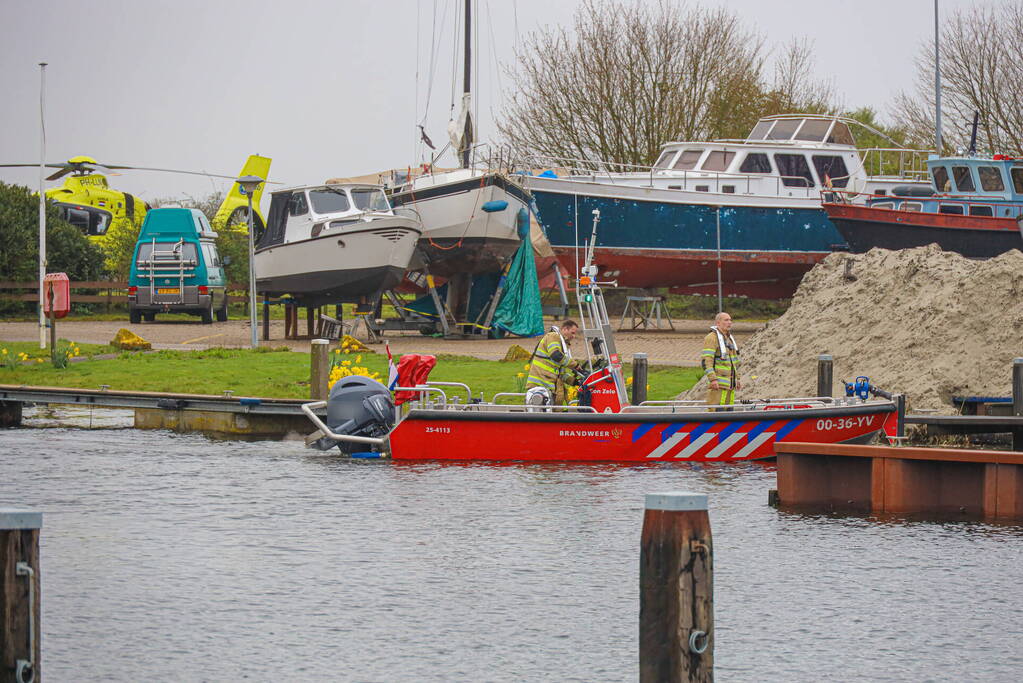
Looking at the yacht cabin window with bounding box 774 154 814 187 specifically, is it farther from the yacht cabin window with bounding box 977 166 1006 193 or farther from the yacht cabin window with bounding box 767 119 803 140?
the yacht cabin window with bounding box 977 166 1006 193

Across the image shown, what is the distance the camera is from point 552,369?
17609 millimetres

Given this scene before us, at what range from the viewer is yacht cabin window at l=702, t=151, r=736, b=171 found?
1465 inches

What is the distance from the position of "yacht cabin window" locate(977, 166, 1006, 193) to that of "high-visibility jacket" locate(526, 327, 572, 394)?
1974cm

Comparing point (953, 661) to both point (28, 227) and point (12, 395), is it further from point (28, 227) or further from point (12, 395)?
point (28, 227)

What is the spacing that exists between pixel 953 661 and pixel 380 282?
24499 mm

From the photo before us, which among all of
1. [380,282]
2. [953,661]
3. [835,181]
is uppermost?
[835,181]

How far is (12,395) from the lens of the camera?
857 inches

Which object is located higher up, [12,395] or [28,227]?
[28,227]

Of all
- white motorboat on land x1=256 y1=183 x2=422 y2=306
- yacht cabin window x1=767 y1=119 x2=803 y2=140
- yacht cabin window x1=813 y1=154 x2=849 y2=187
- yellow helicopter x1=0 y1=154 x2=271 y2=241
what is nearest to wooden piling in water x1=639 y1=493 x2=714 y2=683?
white motorboat on land x1=256 y1=183 x2=422 y2=306

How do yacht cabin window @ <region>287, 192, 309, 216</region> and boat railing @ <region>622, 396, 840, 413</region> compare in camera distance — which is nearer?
boat railing @ <region>622, 396, 840, 413</region>

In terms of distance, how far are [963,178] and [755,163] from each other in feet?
17.2

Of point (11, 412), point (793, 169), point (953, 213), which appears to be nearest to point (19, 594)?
point (11, 412)

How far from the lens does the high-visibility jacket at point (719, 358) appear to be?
18359mm

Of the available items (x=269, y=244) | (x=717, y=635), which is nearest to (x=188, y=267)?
(x=269, y=244)
